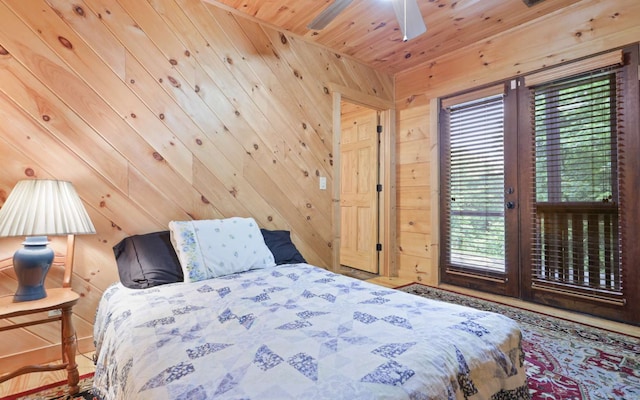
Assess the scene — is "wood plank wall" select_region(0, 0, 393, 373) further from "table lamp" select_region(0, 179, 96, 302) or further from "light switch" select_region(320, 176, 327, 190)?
"table lamp" select_region(0, 179, 96, 302)

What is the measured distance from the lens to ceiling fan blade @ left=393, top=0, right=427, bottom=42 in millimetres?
1931

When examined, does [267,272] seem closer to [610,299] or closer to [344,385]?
[344,385]

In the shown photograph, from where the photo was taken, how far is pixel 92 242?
6.73ft

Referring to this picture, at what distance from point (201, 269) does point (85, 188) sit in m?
0.92

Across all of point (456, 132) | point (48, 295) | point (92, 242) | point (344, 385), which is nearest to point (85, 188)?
point (92, 242)

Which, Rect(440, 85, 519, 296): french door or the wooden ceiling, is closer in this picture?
the wooden ceiling

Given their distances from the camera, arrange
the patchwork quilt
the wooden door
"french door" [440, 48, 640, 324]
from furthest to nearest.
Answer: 1. the wooden door
2. "french door" [440, 48, 640, 324]
3. the patchwork quilt

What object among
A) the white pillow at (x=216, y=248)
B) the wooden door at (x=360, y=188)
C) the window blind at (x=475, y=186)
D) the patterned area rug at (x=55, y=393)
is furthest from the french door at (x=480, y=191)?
the patterned area rug at (x=55, y=393)

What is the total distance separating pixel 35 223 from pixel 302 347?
1.48 meters

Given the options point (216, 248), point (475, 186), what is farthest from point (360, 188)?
point (216, 248)

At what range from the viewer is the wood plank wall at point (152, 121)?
1871 millimetres

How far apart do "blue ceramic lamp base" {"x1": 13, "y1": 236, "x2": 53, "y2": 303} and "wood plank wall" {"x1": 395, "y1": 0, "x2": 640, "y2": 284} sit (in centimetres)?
336

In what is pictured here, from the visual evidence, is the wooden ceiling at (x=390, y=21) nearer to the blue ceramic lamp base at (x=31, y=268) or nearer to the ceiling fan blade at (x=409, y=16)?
the ceiling fan blade at (x=409, y=16)

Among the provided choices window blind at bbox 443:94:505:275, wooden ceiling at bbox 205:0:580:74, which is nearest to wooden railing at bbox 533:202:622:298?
window blind at bbox 443:94:505:275
